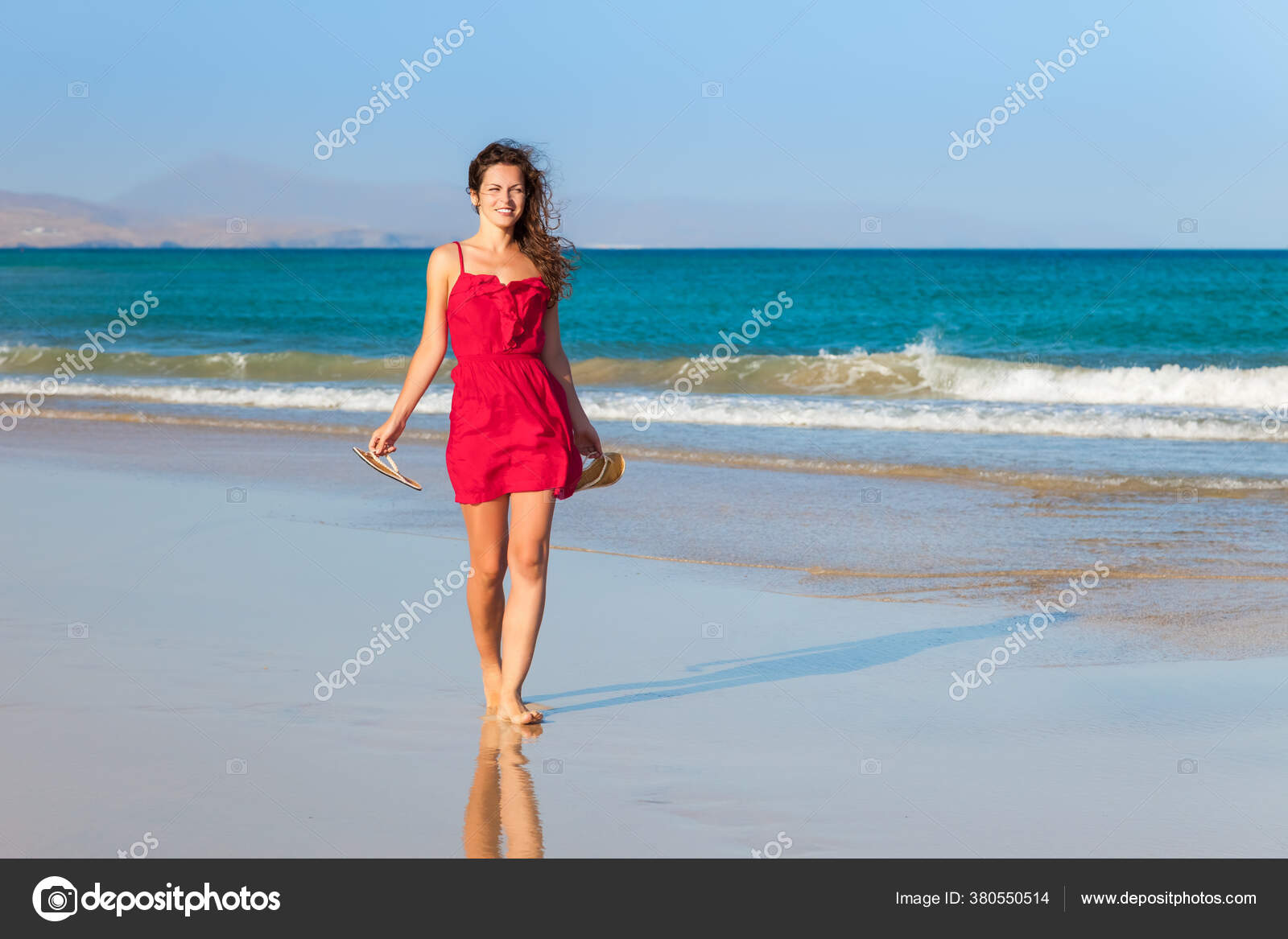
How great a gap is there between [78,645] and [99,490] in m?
A: 3.83

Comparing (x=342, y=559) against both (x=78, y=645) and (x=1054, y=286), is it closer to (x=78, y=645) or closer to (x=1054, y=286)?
(x=78, y=645)

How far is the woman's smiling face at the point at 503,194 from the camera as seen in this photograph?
3.91 m

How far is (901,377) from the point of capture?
1966 cm

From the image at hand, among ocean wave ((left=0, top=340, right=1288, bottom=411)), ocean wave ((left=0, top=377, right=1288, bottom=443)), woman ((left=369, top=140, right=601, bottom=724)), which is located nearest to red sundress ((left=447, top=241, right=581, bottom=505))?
woman ((left=369, top=140, right=601, bottom=724))

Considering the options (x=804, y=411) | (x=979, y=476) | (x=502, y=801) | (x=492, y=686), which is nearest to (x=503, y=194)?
(x=492, y=686)

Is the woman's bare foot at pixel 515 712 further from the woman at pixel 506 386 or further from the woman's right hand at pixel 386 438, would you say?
the woman's right hand at pixel 386 438

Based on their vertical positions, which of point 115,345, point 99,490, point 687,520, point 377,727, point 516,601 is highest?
point 115,345

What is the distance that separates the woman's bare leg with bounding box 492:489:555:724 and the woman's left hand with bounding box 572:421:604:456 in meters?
0.24

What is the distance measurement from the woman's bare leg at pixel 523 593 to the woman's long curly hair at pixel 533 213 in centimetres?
68

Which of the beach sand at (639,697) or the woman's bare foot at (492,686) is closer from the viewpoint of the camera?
the beach sand at (639,697)

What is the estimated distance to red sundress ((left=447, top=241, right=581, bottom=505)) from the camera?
385 cm

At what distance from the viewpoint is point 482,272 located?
3.87m

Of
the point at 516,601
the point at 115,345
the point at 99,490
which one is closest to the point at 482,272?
the point at 516,601
